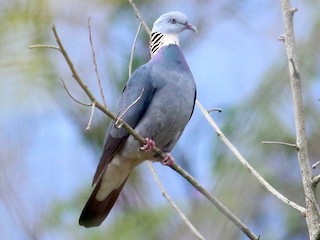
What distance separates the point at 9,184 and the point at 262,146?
1101 mm

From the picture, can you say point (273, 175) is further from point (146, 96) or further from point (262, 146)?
point (146, 96)

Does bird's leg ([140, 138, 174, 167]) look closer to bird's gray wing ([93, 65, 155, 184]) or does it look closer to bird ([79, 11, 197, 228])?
bird ([79, 11, 197, 228])

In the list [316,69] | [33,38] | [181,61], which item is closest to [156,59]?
[181,61]

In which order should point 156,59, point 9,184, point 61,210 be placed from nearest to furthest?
point 9,184
point 156,59
point 61,210

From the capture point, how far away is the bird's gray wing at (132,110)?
3.01 m

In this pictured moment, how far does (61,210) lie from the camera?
12.6 ft

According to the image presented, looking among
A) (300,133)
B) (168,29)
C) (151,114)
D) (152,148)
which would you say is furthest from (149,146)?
(300,133)

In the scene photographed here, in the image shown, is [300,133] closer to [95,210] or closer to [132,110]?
[132,110]

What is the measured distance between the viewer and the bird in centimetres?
298

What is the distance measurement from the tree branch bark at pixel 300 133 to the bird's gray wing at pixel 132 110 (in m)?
0.87

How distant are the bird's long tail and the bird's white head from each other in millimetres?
601

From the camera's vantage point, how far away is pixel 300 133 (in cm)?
219

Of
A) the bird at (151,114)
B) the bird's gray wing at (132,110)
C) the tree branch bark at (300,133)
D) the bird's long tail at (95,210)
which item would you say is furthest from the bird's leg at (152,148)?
the tree branch bark at (300,133)

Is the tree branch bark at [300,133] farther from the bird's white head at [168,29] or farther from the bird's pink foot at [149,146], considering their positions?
the bird's white head at [168,29]
